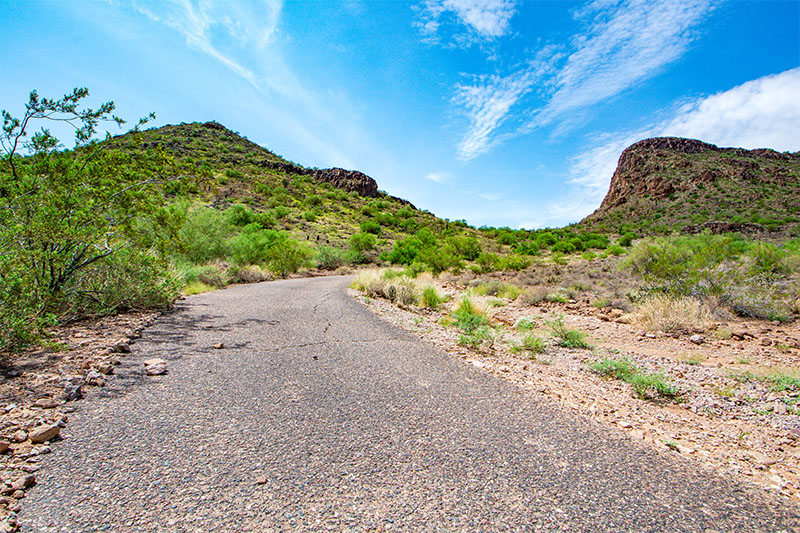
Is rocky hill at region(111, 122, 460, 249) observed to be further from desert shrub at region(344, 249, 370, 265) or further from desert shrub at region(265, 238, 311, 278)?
desert shrub at region(265, 238, 311, 278)

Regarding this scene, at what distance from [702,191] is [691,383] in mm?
60599

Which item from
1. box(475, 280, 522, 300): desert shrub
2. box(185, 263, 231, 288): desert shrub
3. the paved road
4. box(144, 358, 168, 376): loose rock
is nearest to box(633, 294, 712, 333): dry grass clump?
box(475, 280, 522, 300): desert shrub

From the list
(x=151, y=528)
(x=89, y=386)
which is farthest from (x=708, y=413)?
(x=89, y=386)

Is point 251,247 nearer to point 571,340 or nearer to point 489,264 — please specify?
point 489,264

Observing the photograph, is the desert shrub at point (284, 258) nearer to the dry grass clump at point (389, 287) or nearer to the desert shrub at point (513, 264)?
the dry grass clump at point (389, 287)

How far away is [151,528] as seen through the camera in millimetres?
1708

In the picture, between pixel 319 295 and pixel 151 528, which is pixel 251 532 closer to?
Answer: pixel 151 528

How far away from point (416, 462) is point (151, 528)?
1.49 m

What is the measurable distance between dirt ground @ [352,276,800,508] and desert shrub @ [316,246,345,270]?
19.8m

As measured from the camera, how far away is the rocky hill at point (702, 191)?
129 feet

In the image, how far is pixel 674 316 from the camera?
7.84 m

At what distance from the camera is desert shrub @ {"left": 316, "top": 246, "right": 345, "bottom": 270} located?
2795 cm

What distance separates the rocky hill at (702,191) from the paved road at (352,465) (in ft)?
136

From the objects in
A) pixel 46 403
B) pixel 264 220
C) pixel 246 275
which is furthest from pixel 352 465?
pixel 264 220
